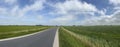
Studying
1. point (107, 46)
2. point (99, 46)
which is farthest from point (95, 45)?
point (107, 46)

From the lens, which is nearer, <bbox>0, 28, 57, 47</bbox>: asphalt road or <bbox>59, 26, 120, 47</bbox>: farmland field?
<bbox>59, 26, 120, 47</bbox>: farmland field

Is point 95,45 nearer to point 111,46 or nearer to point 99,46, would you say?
point 99,46

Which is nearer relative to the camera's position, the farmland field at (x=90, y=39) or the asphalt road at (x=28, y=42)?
the farmland field at (x=90, y=39)

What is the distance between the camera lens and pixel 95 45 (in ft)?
53.2

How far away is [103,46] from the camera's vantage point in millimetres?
14539

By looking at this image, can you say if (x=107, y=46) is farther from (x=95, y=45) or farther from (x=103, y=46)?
(x=95, y=45)

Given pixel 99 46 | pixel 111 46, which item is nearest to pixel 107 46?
pixel 111 46

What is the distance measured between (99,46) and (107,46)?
4.05ft

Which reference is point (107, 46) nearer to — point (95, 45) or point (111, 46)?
point (111, 46)

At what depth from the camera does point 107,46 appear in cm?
1411

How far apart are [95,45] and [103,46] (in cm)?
170

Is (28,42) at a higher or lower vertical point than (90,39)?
lower

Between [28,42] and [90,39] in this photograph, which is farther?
[90,39]

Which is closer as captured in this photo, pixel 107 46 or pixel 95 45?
pixel 107 46
